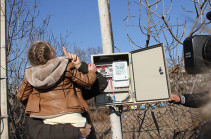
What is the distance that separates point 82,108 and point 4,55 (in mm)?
1386

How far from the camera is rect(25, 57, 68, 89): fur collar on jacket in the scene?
181 centimetres

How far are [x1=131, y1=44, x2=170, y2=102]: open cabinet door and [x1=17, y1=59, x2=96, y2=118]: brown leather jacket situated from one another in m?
0.81

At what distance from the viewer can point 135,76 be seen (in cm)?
269

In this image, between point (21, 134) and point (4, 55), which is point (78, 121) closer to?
point (4, 55)

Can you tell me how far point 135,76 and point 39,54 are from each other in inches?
48.9

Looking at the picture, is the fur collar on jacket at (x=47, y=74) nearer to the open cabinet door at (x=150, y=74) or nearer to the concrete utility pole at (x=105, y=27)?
the concrete utility pole at (x=105, y=27)

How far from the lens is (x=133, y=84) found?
9.00 feet

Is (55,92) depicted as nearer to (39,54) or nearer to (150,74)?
(39,54)

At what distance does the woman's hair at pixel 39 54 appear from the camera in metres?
1.93

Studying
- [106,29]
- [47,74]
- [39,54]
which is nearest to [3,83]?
[39,54]

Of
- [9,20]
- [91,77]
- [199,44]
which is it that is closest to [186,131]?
[91,77]

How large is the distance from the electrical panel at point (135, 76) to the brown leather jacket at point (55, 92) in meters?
0.69

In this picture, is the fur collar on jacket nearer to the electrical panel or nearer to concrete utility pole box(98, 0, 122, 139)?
the electrical panel

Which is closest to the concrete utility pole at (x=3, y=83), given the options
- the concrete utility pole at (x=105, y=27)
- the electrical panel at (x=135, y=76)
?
the electrical panel at (x=135, y=76)
